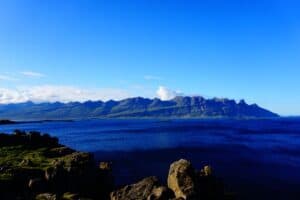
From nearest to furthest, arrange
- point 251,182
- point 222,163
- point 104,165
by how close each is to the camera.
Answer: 1. point 104,165
2. point 251,182
3. point 222,163

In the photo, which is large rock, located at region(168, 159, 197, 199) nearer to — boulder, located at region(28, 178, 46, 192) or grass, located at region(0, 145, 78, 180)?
boulder, located at region(28, 178, 46, 192)

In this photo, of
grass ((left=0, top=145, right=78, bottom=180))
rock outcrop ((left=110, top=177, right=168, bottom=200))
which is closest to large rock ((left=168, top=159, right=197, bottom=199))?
rock outcrop ((left=110, top=177, right=168, bottom=200))

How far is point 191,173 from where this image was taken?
173ft

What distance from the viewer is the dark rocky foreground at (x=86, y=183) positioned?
50.7 m

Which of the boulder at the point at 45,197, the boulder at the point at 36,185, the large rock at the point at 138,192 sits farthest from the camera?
the boulder at the point at 36,185

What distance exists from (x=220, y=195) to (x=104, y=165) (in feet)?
85.6

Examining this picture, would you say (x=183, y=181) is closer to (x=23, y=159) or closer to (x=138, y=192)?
(x=138, y=192)

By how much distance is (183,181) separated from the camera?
51.2 meters

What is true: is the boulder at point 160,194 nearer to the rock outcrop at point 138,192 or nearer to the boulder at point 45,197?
the rock outcrop at point 138,192

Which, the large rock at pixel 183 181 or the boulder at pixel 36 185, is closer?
the large rock at pixel 183 181

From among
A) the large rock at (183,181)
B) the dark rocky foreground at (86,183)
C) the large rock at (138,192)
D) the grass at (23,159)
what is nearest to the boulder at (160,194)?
the dark rocky foreground at (86,183)

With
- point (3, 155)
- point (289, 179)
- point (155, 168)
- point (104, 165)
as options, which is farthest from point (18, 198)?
point (289, 179)

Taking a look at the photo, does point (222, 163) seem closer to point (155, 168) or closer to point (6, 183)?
point (155, 168)

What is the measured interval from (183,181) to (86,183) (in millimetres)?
19778
